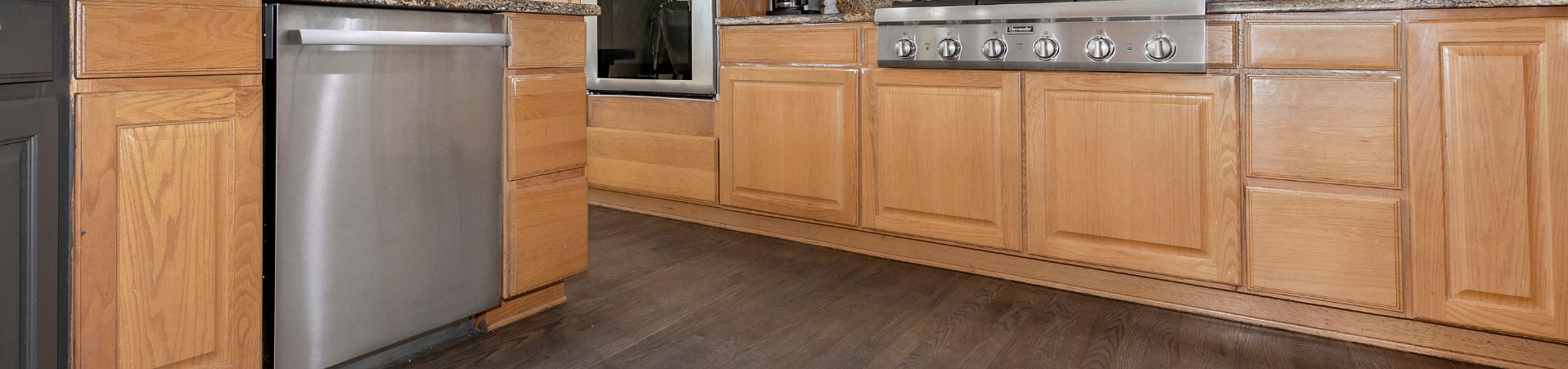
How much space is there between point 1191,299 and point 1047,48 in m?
0.72

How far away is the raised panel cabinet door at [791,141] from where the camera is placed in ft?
9.30

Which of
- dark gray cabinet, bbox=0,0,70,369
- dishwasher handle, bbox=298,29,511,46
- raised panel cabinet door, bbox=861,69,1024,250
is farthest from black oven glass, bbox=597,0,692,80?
dark gray cabinet, bbox=0,0,70,369

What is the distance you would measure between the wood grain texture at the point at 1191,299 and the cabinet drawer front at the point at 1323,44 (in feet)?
1.78

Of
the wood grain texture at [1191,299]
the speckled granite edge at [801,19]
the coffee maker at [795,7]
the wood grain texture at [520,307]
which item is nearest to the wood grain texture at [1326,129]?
the wood grain texture at [1191,299]

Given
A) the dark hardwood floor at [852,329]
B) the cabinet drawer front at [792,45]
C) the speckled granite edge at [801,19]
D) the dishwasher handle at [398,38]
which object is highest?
the speckled granite edge at [801,19]

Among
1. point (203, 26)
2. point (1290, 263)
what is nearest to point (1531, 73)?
point (1290, 263)

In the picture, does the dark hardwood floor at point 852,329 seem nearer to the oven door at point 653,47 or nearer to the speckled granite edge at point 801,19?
the speckled granite edge at point 801,19

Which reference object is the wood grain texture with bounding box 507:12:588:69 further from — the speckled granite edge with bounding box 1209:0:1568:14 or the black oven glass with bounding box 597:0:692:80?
the speckled granite edge with bounding box 1209:0:1568:14

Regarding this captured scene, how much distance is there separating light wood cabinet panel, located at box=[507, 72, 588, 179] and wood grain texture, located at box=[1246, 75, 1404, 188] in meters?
1.53

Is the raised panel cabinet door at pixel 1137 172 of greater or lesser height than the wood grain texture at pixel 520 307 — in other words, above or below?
above

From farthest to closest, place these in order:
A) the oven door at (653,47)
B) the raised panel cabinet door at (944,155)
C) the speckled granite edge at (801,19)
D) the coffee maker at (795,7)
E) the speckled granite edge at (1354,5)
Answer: the oven door at (653,47)
the coffee maker at (795,7)
the speckled granite edge at (801,19)
the raised panel cabinet door at (944,155)
the speckled granite edge at (1354,5)

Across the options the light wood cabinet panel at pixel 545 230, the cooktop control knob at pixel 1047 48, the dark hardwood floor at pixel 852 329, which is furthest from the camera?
the cooktop control knob at pixel 1047 48

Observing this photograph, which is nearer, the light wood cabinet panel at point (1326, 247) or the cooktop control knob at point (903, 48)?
the light wood cabinet panel at point (1326, 247)

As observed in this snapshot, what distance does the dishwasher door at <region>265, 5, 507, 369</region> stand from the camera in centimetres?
152
